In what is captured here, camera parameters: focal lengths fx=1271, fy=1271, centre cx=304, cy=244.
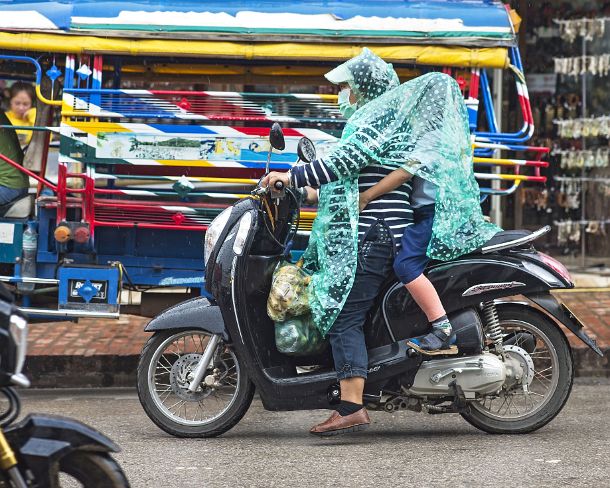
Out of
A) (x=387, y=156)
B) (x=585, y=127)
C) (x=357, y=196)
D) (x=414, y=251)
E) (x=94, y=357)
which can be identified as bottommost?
(x=94, y=357)

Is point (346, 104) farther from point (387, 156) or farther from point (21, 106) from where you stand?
point (21, 106)

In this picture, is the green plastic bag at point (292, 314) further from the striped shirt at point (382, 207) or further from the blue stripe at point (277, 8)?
the blue stripe at point (277, 8)

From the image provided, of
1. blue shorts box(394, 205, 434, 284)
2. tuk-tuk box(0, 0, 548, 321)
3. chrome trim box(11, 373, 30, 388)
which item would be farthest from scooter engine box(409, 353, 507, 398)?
chrome trim box(11, 373, 30, 388)

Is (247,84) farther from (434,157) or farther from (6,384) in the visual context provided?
(6,384)

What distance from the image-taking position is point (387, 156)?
19.6 feet

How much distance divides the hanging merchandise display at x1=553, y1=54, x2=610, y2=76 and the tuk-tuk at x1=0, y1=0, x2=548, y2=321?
4054 mm

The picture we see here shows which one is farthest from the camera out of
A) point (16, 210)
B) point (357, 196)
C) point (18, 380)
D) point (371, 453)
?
point (16, 210)

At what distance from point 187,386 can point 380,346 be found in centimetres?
97

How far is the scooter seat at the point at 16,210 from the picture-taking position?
7.64 metres

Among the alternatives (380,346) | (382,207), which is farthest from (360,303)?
(382,207)

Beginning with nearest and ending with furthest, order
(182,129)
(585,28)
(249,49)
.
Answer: (182,129), (249,49), (585,28)

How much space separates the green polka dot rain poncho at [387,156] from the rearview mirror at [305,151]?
84 millimetres

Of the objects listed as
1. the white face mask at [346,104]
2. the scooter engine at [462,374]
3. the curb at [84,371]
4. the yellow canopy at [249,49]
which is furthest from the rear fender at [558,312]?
the curb at [84,371]

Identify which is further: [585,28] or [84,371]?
[585,28]
